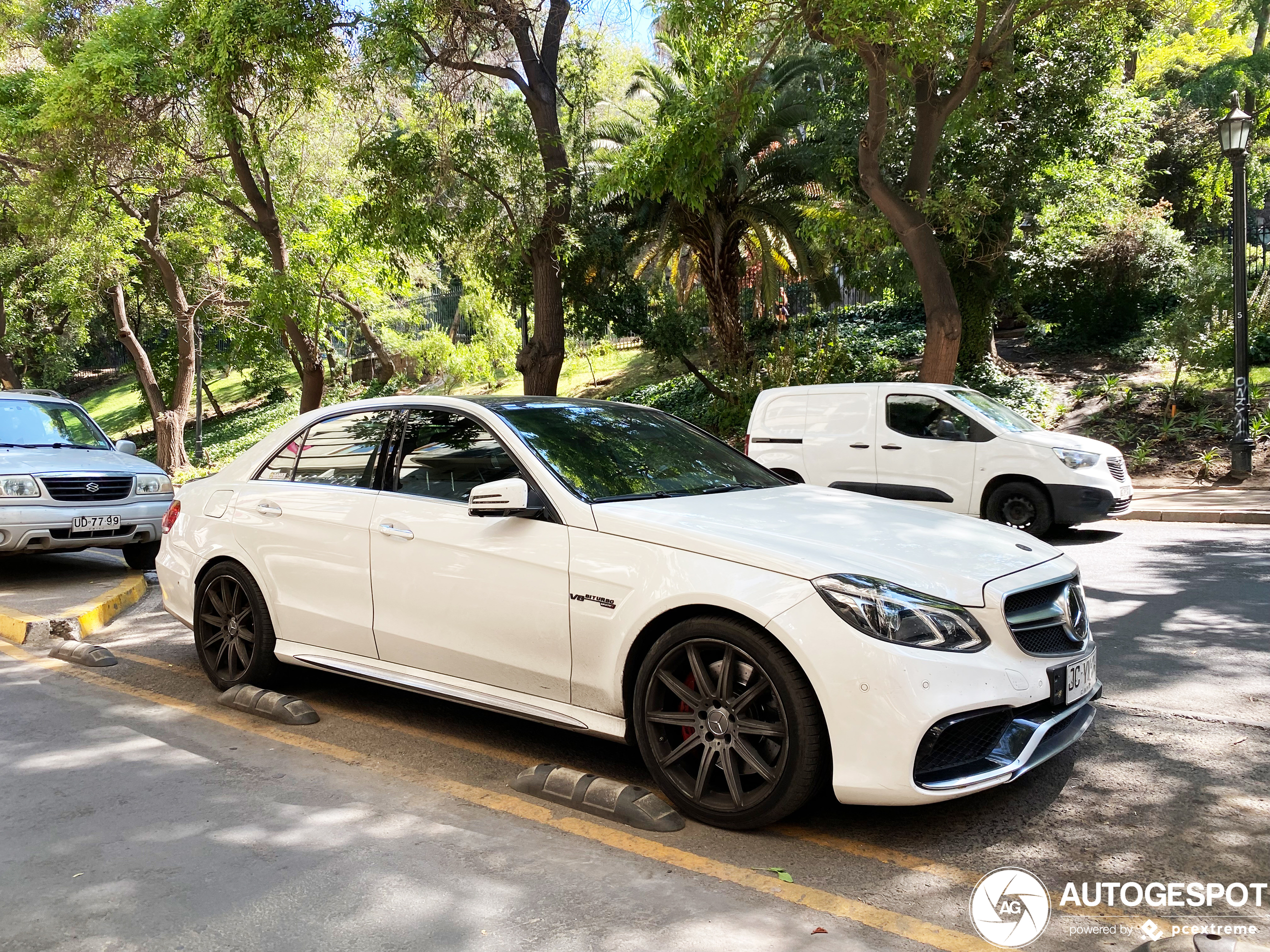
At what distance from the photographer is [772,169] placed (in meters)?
19.9

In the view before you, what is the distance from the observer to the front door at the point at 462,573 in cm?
425

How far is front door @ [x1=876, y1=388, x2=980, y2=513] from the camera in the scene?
11.2 m

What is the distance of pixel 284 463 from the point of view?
5.70 meters

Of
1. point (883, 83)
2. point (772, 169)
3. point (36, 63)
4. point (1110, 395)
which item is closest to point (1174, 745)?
point (883, 83)

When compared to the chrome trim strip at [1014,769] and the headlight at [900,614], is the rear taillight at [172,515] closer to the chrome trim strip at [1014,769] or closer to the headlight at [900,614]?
the headlight at [900,614]

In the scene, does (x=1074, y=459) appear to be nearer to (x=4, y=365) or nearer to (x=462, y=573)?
(x=462, y=573)

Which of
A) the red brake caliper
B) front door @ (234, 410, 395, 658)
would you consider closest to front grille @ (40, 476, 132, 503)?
front door @ (234, 410, 395, 658)

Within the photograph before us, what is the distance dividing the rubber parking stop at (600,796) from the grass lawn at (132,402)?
37727mm

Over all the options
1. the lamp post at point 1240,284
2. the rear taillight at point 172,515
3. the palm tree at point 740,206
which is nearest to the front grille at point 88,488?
the rear taillight at point 172,515

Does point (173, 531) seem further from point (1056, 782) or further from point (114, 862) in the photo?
point (1056, 782)

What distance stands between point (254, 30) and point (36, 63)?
35.0 feet

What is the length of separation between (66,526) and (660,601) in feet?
24.3

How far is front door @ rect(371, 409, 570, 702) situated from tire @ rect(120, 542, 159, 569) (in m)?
6.34

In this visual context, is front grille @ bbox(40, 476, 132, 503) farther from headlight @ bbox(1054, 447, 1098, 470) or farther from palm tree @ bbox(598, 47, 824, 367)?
palm tree @ bbox(598, 47, 824, 367)
